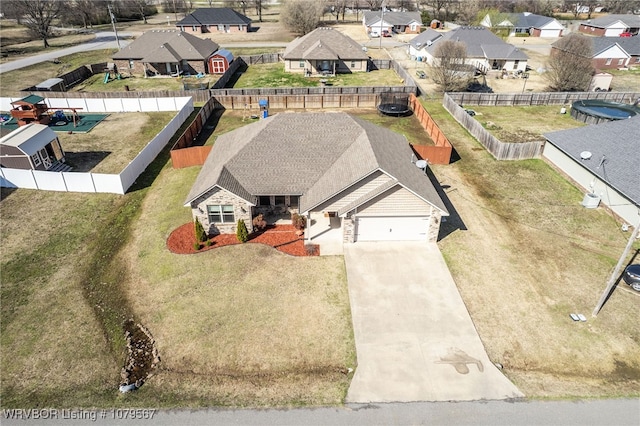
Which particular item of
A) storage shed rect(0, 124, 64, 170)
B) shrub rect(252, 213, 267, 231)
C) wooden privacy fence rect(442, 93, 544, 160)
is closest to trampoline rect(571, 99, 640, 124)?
wooden privacy fence rect(442, 93, 544, 160)

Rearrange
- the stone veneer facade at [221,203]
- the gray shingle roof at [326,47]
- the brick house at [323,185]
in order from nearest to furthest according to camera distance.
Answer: the brick house at [323,185] → the stone veneer facade at [221,203] → the gray shingle roof at [326,47]

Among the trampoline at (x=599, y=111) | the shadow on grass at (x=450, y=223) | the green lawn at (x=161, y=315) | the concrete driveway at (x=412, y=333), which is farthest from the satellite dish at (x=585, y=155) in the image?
the green lawn at (x=161, y=315)

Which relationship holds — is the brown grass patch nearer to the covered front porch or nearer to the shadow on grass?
the shadow on grass

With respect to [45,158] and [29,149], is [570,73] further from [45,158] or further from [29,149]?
[29,149]

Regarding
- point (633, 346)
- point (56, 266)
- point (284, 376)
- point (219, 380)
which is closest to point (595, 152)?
point (633, 346)

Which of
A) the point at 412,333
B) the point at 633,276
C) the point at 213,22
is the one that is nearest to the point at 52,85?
the point at 213,22

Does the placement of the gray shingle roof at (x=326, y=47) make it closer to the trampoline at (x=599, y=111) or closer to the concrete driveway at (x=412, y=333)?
the trampoline at (x=599, y=111)
